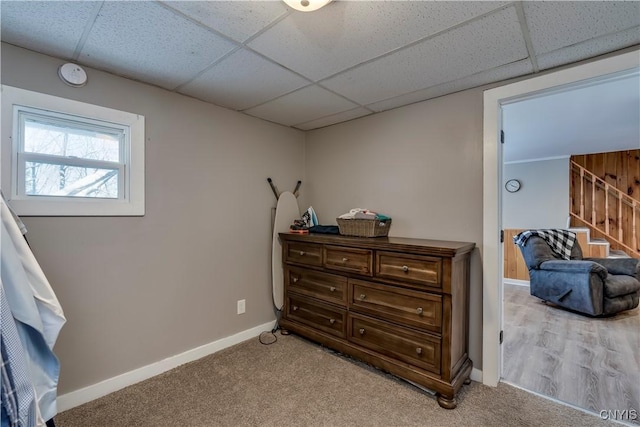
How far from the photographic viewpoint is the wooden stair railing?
5.22 m

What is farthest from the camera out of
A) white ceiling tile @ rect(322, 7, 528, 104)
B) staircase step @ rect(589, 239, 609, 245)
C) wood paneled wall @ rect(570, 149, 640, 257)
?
wood paneled wall @ rect(570, 149, 640, 257)

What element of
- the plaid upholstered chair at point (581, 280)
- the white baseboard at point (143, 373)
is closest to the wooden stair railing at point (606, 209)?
the plaid upholstered chair at point (581, 280)

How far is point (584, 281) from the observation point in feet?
11.0

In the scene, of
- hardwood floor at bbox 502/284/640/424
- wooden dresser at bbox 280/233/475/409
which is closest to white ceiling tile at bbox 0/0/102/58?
wooden dresser at bbox 280/233/475/409

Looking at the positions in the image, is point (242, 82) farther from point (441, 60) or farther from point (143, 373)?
point (143, 373)

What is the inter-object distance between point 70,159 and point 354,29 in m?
1.87

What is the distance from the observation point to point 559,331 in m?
3.02

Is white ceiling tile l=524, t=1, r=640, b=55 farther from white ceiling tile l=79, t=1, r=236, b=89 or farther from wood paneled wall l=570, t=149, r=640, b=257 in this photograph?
wood paneled wall l=570, t=149, r=640, b=257

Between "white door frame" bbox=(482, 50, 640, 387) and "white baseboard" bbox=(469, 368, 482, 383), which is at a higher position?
"white door frame" bbox=(482, 50, 640, 387)

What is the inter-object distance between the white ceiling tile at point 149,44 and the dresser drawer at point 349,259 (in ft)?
5.17

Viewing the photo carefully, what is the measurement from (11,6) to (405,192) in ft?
8.32

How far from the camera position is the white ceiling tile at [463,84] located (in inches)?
71.9

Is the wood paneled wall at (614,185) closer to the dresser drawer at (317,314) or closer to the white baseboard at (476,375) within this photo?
the white baseboard at (476,375)

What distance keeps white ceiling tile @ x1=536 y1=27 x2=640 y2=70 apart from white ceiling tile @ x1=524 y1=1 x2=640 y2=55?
60 mm
